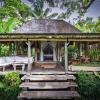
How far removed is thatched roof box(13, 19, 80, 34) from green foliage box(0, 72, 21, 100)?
7.21m

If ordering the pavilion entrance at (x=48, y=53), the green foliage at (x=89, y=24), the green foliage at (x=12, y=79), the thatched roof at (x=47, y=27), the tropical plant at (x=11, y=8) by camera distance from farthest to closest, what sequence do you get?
the green foliage at (x=89, y=24) → the tropical plant at (x=11, y=8) → the pavilion entrance at (x=48, y=53) → the thatched roof at (x=47, y=27) → the green foliage at (x=12, y=79)

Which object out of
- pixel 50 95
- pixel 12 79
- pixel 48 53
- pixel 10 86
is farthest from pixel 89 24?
pixel 50 95

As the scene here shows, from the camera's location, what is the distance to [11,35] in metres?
16.6

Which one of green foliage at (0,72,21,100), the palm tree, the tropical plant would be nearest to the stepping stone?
green foliage at (0,72,21,100)

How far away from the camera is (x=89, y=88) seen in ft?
45.8

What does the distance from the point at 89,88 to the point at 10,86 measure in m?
4.76

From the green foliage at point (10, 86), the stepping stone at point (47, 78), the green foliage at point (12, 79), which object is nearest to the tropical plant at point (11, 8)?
the green foliage at point (10, 86)

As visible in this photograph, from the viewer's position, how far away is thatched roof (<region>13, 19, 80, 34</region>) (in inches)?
864

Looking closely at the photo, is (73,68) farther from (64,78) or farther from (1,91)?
(1,91)

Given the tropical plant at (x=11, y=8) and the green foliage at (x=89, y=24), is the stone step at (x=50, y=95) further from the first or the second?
the tropical plant at (x=11, y=8)

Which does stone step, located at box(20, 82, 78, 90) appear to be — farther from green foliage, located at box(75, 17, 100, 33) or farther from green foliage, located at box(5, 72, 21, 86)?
green foliage, located at box(75, 17, 100, 33)

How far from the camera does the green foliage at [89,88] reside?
13.8 meters

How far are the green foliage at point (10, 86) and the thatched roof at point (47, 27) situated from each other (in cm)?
721

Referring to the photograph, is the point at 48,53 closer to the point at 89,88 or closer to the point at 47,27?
the point at 47,27
